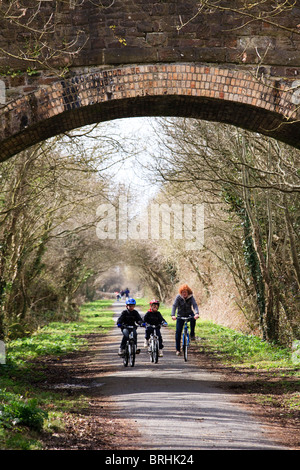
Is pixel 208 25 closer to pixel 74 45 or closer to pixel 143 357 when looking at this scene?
pixel 74 45

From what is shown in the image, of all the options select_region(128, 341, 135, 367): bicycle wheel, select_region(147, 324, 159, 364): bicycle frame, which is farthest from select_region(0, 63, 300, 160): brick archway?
select_region(147, 324, 159, 364): bicycle frame

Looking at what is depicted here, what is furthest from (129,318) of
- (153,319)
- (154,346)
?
(154,346)

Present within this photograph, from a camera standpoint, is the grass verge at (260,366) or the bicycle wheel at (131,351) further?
the bicycle wheel at (131,351)

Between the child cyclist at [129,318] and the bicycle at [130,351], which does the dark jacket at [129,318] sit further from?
the bicycle at [130,351]

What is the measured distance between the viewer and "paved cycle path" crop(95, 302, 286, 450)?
6.89 m

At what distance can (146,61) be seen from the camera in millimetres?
9570

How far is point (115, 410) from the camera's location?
29.5 ft

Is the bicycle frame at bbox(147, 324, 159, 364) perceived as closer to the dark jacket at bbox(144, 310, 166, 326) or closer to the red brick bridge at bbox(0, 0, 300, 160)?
the dark jacket at bbox(144, 310, 166, 326)

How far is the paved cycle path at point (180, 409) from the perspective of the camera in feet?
22.6

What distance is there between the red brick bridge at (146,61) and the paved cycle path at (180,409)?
184 inches

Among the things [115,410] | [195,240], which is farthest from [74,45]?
[195,240]

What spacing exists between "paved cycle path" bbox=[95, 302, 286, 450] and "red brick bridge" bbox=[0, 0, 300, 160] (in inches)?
184

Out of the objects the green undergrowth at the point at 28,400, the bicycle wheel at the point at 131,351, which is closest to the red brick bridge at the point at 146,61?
the green undergrowth at the point at 28,400
